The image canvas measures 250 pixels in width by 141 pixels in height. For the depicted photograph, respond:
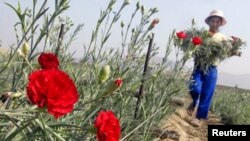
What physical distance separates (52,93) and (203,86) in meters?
4.82

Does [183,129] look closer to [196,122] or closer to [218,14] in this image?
[196,122]

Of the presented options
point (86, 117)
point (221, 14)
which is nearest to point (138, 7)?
point (86, 117)

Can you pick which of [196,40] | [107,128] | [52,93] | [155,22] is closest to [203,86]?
[196,40]

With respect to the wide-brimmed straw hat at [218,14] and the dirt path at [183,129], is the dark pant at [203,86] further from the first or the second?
the wide-brimmed straw hat at [218,14]

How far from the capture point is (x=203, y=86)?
17.7ft

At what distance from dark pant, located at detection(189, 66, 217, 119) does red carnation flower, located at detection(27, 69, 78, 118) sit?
14.5ft

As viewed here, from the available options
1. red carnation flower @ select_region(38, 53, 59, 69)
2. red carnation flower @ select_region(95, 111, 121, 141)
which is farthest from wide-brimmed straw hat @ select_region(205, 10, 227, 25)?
red carnation flower @ select_region(95, 111, 121, 141)

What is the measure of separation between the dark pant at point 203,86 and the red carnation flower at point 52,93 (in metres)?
4.43

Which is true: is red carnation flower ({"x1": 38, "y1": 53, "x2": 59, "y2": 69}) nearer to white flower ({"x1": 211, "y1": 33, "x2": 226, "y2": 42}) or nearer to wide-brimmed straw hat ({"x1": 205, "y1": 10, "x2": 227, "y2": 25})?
wide-brimmed straw hat ({"x1": 205, "y1": 10, "x2": 227, "y2": 25})

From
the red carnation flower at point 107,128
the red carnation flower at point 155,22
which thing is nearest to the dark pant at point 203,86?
the red carnation flower at point 155,22

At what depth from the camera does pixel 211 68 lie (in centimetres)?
Answer: 537

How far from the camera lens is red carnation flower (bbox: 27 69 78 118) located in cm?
68

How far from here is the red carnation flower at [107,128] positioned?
2.64ft

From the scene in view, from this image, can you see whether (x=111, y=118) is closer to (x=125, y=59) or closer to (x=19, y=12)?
(x=19, y=12)
